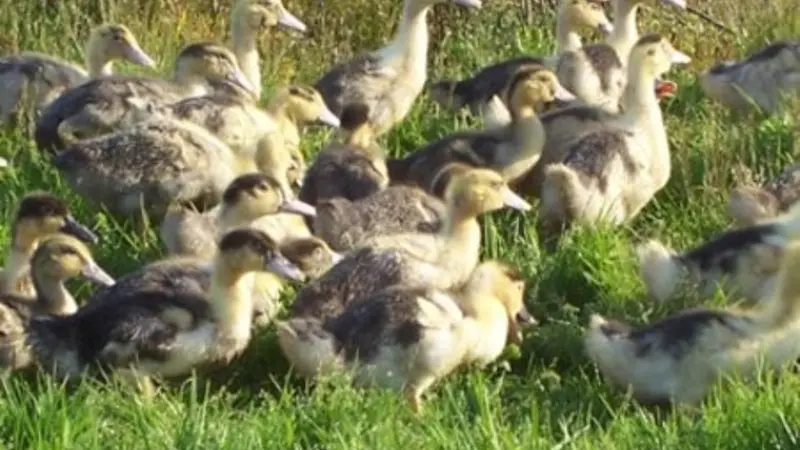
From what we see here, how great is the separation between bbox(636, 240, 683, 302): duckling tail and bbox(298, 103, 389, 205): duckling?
1482 millimetres

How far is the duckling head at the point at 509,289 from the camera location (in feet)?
27.2

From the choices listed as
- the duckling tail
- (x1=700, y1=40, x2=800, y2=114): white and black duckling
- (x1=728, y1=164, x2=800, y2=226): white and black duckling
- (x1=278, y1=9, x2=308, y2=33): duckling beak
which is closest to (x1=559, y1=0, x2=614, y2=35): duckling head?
(x1=700, y1=40, x2=800, y2=114): white and black duckling

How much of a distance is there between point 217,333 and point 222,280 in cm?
21

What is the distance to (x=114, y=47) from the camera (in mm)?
11453

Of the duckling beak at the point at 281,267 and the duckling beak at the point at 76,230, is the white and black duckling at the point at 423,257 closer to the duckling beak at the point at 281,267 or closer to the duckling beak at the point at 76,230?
the duckling beak at the point at 281,267

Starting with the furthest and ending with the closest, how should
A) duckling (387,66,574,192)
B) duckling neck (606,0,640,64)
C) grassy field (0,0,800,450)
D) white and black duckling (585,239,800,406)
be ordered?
duckling neck (606,0,640,64), duckling (387,66,574,192), white and black duckling (585,239,800,406), grassy field (0,0,800,450)

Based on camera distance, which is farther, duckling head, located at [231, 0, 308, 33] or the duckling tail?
duckling head, located at [231, 0, 308, 33]

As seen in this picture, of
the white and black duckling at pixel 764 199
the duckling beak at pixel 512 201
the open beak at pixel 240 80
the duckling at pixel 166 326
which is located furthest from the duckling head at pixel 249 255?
the open beak at pixel 240 80

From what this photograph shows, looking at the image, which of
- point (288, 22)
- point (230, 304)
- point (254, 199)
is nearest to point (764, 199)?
point (254, 199)

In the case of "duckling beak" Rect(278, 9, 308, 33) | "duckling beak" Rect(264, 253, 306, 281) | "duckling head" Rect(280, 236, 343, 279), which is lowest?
"duckling head" Rect(280, 236, 343, 279)

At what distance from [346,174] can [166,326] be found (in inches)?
83.1

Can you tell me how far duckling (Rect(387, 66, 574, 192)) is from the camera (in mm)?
9914

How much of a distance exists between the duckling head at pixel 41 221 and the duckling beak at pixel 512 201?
174cm

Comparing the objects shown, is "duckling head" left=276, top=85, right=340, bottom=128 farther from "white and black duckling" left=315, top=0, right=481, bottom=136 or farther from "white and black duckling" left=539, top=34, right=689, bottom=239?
"white and black duckling" left=539, top=34, right=689, bottom=239
